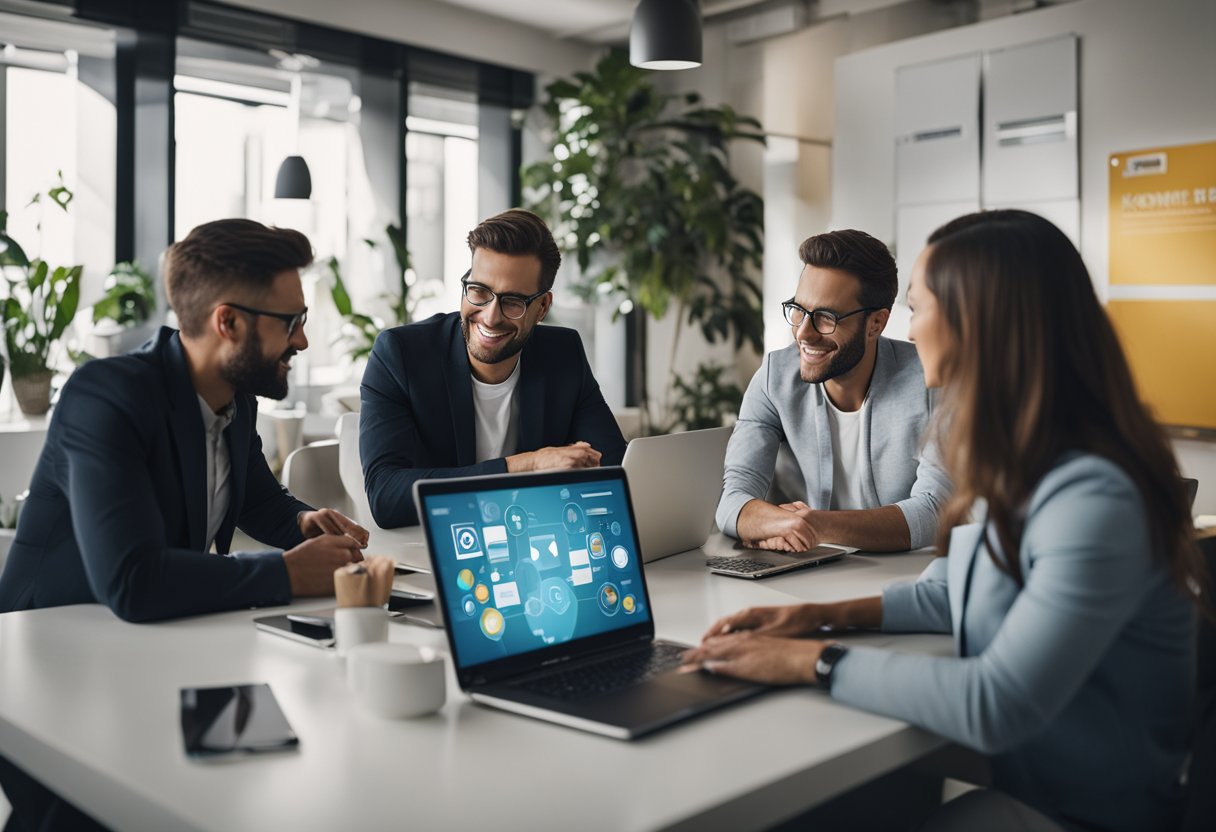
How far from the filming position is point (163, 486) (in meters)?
1.72

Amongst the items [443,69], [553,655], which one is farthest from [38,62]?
[553,655]

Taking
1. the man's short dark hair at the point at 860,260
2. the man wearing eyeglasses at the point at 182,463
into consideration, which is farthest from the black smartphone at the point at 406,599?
the man's short dark hair at the point at 860,260

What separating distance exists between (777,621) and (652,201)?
4.93 meters

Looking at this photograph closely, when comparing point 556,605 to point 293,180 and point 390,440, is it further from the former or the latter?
point 293,180

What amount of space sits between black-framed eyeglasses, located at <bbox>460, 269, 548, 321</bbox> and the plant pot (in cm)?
309

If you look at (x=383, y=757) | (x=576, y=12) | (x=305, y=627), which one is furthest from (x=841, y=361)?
(x=576, y=12)

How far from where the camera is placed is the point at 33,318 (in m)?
4.68

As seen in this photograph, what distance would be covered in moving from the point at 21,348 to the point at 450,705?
4.20 meters

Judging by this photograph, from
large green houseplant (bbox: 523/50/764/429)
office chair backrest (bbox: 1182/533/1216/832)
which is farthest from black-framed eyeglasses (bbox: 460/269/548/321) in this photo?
large green houseplant (bbox: 523/50/764/429)

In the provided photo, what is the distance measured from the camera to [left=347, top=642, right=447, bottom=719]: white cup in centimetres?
113

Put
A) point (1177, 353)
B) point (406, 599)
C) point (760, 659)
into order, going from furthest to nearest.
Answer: point (1177, 353)
point (406, 599)
point (760, 659)

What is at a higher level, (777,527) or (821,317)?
(821,317)

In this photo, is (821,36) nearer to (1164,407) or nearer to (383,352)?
(1164,407)

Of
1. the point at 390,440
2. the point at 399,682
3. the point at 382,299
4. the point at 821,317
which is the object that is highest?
the point at 382,299
